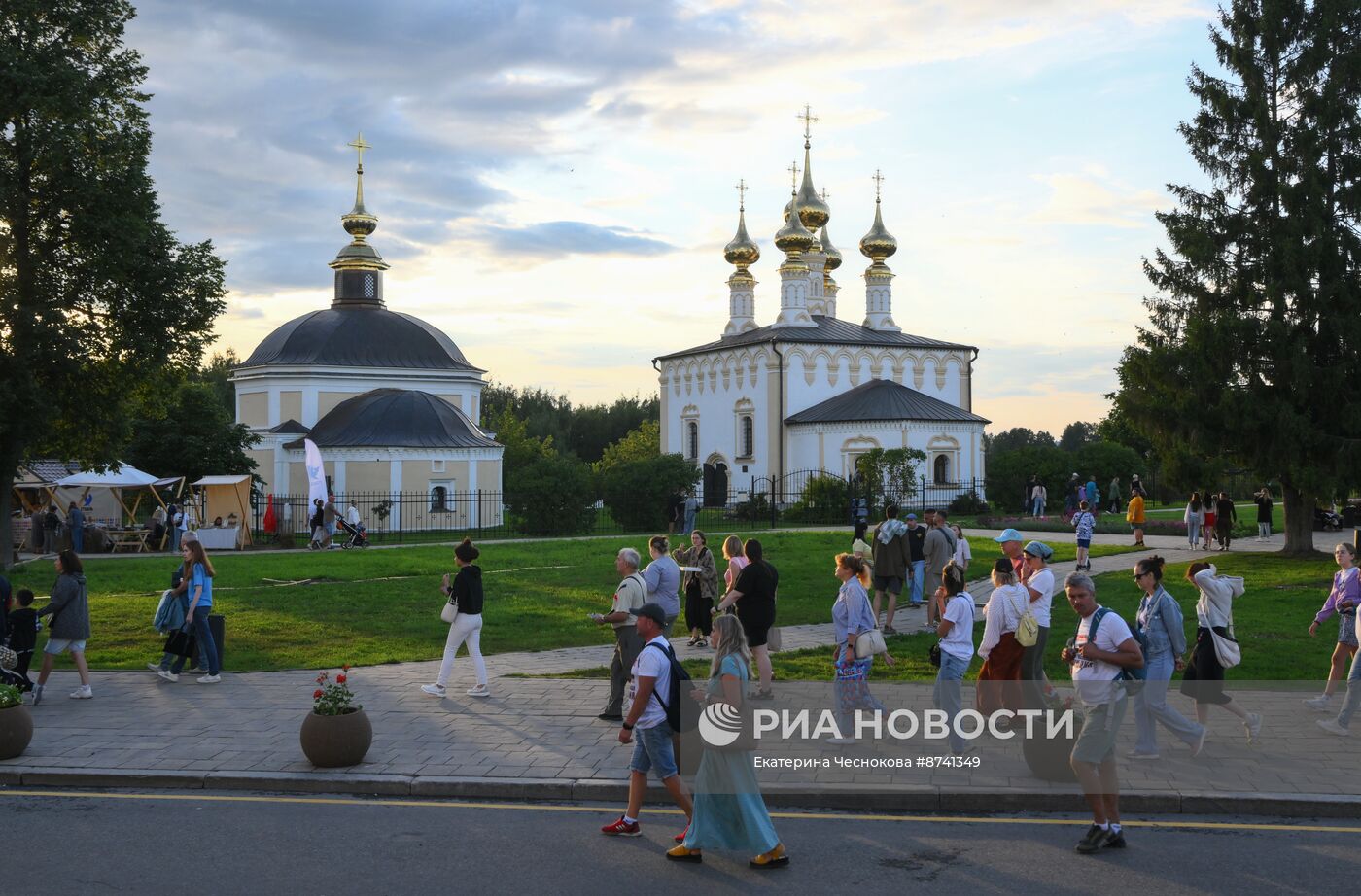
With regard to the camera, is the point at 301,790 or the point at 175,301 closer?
the point at 301,790

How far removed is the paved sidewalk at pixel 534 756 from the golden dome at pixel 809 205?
2163 inches

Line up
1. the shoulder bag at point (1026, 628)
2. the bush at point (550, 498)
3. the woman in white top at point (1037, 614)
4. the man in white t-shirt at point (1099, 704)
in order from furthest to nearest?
the bush at point (550, 498)
the woman in white top at point (1037, 614)
the shoulder bag at point (1026, 628)
the man in white t-shirt at point (1099, 704)

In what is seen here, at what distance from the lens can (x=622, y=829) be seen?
854 cm

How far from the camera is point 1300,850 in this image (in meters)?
8.02

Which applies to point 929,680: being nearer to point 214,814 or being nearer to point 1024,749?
point 1024,749

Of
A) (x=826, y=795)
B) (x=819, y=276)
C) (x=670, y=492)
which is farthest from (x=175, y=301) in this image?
(x=819, y=276)

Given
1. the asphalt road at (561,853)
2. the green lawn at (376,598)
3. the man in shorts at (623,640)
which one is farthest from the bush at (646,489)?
the asphalt road at (561,853)

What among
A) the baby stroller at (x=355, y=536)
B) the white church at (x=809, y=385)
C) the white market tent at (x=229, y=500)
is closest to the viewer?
the baby stroller at (x=355, y=536)

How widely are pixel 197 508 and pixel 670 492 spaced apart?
14.5 m

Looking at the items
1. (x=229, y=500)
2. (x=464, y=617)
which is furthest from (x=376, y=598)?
(x=229, y=500)

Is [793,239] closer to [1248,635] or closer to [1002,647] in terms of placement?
[1248,635]

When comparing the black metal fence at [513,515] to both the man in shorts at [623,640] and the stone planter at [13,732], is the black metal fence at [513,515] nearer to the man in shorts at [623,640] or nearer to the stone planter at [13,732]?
the man in shorts at [623,640]

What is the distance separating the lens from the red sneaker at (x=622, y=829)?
27.9 feet

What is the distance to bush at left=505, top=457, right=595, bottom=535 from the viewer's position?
1521 inches
